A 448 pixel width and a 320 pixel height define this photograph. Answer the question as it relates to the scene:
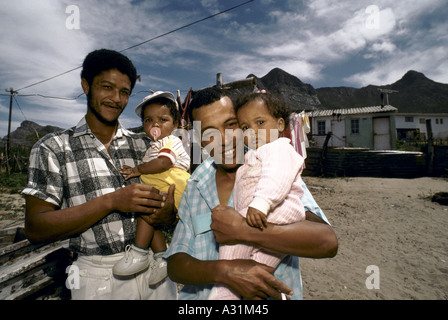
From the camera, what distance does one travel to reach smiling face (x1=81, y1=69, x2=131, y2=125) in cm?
186

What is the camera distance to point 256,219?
1361mm

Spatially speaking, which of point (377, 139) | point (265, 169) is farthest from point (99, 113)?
point (377, 139)

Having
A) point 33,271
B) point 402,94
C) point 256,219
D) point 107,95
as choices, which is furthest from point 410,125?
point 402,94

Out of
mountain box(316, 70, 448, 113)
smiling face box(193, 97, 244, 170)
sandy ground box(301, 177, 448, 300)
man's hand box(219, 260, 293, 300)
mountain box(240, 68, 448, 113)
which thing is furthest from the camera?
mountain box(316, 70, 448, 113)

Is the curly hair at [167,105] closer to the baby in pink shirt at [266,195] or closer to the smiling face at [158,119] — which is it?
the smiling face at [158,119]

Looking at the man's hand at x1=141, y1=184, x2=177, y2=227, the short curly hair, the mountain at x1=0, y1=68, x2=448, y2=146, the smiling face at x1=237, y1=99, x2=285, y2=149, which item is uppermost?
the mountain at x1=0, y1=68, x2=448, y2=146

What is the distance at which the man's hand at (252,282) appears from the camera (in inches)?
49.7

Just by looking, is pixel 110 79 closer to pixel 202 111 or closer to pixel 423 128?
pixel 202 111

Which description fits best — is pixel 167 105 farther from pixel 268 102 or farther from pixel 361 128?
pixel 361 128

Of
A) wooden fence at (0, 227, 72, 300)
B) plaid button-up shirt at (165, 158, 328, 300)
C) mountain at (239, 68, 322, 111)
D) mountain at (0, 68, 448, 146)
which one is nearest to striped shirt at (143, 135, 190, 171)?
plaid button-up shirt at (165, 158, 328, 300)

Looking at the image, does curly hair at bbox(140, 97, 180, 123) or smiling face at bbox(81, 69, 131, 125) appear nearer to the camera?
smiling face at bbox(81, 69, 131, 125)

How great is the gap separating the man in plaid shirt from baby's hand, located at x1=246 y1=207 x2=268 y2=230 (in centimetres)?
78

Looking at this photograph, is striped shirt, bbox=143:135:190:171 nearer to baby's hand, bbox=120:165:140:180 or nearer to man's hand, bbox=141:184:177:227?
baby's hand, bbox=120:165:140:180
